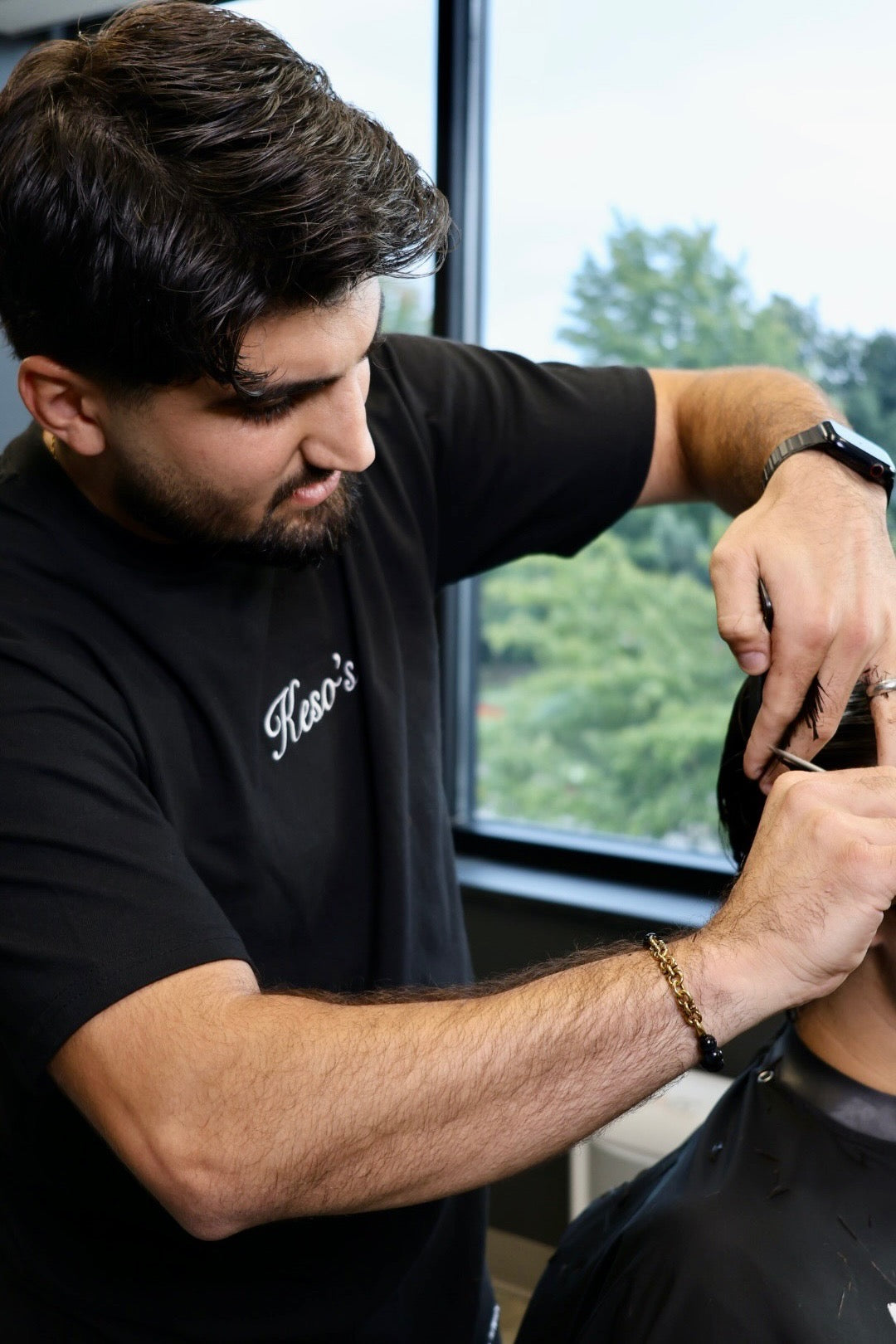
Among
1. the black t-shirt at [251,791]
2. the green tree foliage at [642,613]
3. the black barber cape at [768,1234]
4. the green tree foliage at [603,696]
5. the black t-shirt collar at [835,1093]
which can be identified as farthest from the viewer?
the green tree foliage at [603,696]

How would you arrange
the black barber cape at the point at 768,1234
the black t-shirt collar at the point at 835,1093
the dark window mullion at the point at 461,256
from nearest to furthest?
the black barber cape at the point at 768,1234 < the black t-shirt collar at the point at 835,1093 < the dark window mullion at the point at 461,256

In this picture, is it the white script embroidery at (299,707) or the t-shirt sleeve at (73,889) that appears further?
the white script embroidery at (299,707)

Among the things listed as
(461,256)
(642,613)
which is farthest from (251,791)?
(461,256)

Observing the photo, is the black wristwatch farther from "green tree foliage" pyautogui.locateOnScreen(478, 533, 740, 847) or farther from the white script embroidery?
"green tree foliage" pyautogui.locateOnScreen(478, 533, 740, 847)

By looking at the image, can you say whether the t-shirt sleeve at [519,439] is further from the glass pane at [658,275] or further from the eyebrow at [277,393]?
the glass pane at [658,275]

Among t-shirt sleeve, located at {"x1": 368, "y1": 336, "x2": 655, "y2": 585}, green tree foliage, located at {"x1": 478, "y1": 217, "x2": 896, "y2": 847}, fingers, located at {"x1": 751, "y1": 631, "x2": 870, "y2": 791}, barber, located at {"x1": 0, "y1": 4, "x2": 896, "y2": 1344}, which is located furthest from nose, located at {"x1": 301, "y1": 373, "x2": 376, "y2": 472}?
green tree foliage, located at {"x1": 478, "y1": 217, "x2": 896, "y2": 847}

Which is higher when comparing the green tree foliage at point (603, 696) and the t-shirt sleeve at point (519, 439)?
the t-shirt sleeve at point (519, 439)

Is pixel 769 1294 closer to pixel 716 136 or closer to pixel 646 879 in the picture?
pixel 646 879

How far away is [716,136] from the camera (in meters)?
2.34

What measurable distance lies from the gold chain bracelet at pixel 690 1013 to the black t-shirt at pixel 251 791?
0.36m

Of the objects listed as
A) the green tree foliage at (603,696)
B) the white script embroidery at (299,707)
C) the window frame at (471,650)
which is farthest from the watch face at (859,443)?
the window frame at (471,650)

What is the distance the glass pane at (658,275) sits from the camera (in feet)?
7.27

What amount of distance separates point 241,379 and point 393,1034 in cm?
58

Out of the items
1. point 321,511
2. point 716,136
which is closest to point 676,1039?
point 321,511
